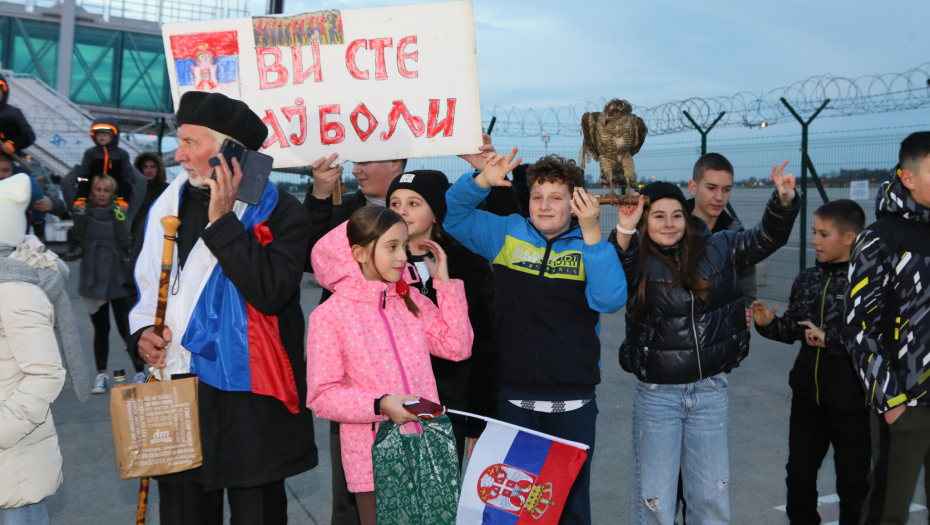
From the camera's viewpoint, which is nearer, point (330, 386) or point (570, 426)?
point (330, 386)

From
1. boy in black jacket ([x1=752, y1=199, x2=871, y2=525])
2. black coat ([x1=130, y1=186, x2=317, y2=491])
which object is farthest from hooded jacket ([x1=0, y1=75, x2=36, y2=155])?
boy in black jacket ([x1=752, y1=199, x2=871, y2=525])

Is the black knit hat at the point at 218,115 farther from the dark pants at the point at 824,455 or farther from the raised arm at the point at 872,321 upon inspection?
the dark pants at the point at 824,455

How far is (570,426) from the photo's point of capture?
310cm

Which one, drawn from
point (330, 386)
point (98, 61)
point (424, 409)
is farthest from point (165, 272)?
point (98, 61)

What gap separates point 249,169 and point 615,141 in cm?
141

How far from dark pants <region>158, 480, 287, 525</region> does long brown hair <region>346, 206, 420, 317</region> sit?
3.09 feet

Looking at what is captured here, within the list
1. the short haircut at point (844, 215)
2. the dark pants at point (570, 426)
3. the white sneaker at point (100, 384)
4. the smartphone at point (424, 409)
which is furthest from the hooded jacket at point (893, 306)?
the white sneaker at point (100, 384)

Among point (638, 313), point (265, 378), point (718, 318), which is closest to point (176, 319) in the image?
point (265, 378)

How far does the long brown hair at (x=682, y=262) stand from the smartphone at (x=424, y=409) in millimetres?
1347

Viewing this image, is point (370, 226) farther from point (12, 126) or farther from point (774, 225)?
point (12, 126)

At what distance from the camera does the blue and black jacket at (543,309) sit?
3.06 m

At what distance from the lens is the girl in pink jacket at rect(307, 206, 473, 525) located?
2561 millimetres

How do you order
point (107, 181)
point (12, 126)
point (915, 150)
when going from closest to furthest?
point (915, 150)
point (12, 126)
point (107, 181)

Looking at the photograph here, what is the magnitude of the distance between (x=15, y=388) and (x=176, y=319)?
28.9 inches
